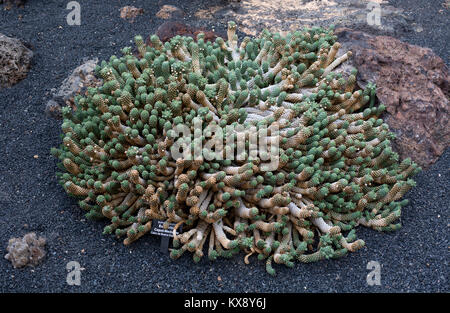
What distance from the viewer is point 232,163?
3752 mm

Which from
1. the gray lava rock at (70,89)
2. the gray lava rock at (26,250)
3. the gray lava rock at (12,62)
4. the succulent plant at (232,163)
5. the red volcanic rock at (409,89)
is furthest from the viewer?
the gray lava rock at (12,62)

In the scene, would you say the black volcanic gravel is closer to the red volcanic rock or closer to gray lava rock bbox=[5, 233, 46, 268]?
gray lava rock bbox=[5, 233, 46, 268]

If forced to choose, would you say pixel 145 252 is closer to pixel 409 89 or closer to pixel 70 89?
pixel 70 89

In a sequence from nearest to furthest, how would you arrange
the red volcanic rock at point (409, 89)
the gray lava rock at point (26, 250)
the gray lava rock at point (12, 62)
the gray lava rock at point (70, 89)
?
the gray lava rock at point (26, 250) → the red volcanic rock at point (409, 89) → the gray lava rock at point (70, 89) → the gray lava rock at point (12, 62)

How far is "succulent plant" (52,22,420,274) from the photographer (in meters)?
3.57

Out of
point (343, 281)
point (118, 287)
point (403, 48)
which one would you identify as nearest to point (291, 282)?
point (343, 281)

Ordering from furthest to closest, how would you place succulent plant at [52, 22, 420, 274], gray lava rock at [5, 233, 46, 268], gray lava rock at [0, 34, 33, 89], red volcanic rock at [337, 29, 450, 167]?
gray lava rock at [0, 34, 33, 89], red volcanic rock at [337, 29, 450, 167], succulent plant at [52, 22, 420, 274], gray lava rock at [5, 233, 46, 268]

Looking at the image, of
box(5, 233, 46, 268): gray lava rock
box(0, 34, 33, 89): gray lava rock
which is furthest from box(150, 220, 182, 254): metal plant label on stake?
box(0, 34, 33, 89): gray lava rock

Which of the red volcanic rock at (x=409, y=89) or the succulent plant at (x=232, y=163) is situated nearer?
the succulent plant at (x=232, y=163)

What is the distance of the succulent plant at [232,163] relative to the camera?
357 cm

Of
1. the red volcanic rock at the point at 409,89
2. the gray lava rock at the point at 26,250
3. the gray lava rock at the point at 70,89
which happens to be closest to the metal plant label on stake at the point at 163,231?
the gray lava rock at the point at 26,250

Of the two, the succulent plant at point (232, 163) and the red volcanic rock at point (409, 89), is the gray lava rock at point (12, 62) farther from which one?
the red volcanic rock at point (409, 89)

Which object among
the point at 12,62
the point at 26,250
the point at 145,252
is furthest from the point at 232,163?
the point at 12,62

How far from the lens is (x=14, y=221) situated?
385 centimetres
